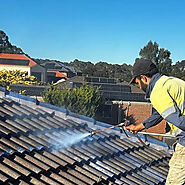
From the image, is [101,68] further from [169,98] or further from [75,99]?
[169,98]

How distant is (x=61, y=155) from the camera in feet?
13.5

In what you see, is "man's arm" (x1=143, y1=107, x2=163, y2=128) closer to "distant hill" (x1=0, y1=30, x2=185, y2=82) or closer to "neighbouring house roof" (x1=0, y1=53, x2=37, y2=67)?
"neighbouring house roof" (x1=0, y1=53, x2=37, y2=67)

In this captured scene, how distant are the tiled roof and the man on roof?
112 cm

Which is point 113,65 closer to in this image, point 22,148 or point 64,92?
point 64,92

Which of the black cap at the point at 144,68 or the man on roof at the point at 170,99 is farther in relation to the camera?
the black cap at the point at 144,68

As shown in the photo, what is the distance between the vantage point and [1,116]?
4.47 metres

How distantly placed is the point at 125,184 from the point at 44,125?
174 centimetres

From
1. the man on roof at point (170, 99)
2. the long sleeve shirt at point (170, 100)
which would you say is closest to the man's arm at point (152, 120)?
the man on roof at point (170, 99)

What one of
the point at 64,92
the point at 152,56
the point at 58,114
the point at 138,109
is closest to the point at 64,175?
the point at 58,114

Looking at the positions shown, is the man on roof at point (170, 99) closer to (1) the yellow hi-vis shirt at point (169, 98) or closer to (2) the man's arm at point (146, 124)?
(1) the yellow hi-vis shirt at point (169, 98)

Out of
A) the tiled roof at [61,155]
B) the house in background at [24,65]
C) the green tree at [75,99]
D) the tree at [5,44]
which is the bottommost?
the green tree at [75,99]

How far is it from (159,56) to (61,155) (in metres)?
51.9

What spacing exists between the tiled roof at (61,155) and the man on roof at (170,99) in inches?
44.3

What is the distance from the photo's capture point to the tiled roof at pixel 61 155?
3.47 meters
